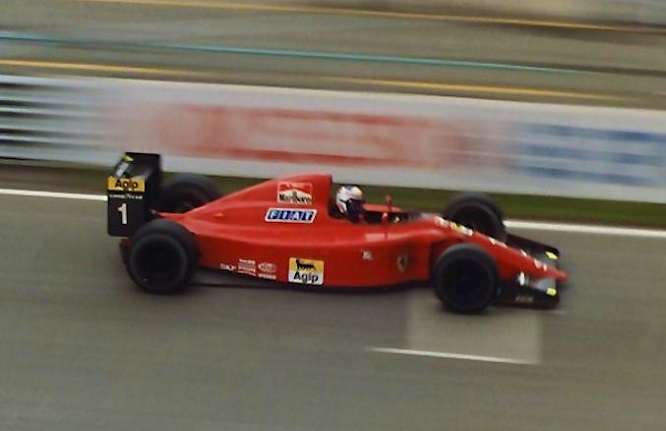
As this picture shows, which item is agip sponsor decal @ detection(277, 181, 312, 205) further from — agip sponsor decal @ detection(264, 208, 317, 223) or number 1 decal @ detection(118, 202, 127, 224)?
number 1 decal @ detection(118, 202, 127, 224)

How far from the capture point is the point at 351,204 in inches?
352

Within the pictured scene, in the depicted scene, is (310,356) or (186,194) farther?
(186,194)

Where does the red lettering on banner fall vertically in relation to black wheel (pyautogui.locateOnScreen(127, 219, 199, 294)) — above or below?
above

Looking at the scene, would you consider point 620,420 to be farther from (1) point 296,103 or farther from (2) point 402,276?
(1) point 296,103

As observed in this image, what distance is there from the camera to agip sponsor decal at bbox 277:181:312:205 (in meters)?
8.99

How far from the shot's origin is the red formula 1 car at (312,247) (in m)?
8.70

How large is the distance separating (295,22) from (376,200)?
9.56m

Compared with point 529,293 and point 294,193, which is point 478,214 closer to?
point 529,293

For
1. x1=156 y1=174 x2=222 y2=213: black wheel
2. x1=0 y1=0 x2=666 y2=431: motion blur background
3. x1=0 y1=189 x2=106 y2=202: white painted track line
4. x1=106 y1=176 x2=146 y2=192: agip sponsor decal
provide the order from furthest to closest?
1. x1=0 y1=189 x2=106 y2=202: white painted track line
2. x1=156 y1=174 x2=222 y2=213: black wheel
3. x1=106 y1=176 x2=146 y2=192: agip sponsor decal
4. x1=0 y1=0 x2=666 y2=431: motion blur background

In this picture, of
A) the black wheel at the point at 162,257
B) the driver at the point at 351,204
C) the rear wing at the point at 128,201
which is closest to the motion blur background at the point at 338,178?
the black wheel at the point at 162,257

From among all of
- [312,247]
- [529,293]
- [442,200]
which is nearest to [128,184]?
[312,247]

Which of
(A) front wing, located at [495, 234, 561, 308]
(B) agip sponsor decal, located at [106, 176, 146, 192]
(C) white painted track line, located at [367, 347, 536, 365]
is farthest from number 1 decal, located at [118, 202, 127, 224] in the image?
(A) front wing, located at [495, 234, 561, 308]

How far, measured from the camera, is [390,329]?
8555 millimetres

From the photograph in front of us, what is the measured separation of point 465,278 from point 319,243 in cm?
115
